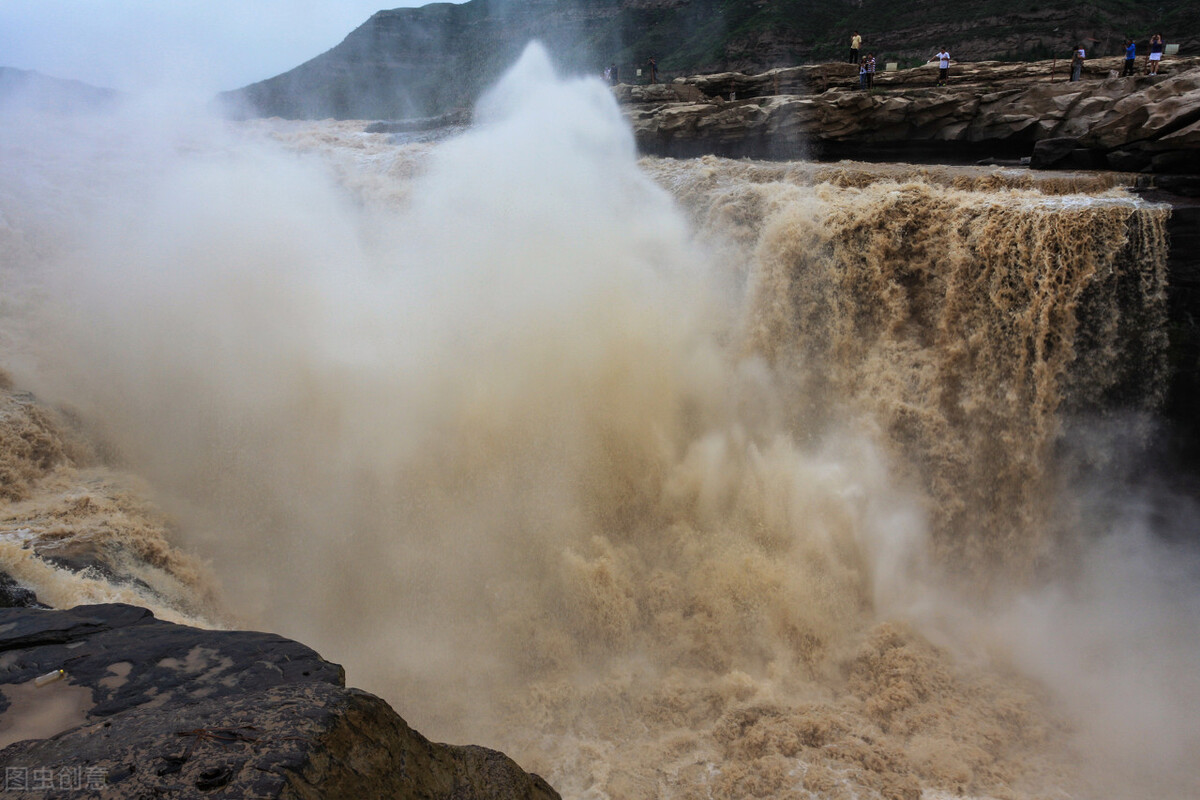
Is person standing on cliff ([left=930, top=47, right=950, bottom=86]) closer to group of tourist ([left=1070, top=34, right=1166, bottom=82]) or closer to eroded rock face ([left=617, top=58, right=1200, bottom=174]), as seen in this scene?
eroded rock face ([left=617, top=58, right=1200, bottom=174])

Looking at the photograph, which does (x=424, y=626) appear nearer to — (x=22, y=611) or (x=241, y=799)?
(x=22, y=611)

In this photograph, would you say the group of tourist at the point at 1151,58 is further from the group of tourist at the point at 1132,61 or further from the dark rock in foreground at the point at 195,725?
the dark rock in foreground at the point at 195,725

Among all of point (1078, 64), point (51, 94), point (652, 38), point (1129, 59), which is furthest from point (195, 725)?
point (652, 38)

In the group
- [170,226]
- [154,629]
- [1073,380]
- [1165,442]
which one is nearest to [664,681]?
[154,629]

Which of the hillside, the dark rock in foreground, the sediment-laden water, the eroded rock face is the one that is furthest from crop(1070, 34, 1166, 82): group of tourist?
the dark rock in foreground

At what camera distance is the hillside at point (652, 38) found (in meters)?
19.0

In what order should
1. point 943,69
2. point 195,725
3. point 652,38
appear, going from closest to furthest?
1. point 195,725
2. point 943,69
3. point 652,38

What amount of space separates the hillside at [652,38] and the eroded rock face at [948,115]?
27.0ft

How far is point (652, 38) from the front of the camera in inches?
1132

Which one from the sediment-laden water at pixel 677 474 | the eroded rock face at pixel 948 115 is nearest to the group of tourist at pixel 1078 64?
the eroded rock face at pixel 948 115

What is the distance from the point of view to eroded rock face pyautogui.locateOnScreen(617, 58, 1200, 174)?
7750mm

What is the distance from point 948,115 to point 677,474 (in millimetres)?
7654

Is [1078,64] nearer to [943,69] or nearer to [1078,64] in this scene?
[1078,64]

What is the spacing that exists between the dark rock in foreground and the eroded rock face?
8.88 m
